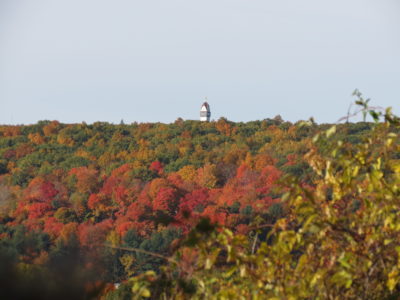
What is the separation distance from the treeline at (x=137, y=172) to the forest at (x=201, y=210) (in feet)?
0.61

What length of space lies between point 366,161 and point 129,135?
3333 inches

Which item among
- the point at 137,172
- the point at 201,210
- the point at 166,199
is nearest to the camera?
the point at 201,210

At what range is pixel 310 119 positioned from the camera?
241 inches

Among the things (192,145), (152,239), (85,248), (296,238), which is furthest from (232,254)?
(192,145)

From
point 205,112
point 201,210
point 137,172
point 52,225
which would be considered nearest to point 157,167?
point 137,172

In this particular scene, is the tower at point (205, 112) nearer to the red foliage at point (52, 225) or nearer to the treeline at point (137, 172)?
the treeline at point (137, 172)

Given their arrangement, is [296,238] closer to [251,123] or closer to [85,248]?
[85,248]

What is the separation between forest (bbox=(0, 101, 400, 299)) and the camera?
5.19m

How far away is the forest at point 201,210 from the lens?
17.0 feet

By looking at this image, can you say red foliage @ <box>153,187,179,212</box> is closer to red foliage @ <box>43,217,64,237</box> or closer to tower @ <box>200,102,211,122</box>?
red foliage @ <box>43,217,64,237</box>

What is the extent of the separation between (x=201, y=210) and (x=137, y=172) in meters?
19.6

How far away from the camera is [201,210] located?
51.8 meters

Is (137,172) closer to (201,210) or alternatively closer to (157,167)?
(157,167)

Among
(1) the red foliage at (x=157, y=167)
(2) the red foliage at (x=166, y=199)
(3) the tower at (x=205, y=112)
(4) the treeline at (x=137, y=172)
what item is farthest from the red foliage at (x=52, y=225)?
(3) the tower at (x=205, y=112)
